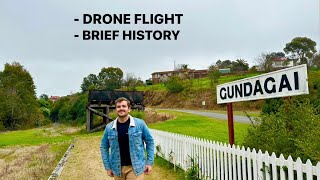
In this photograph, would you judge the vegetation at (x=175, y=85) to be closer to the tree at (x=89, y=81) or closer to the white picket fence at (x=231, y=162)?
the tree at (x=89, y=81)

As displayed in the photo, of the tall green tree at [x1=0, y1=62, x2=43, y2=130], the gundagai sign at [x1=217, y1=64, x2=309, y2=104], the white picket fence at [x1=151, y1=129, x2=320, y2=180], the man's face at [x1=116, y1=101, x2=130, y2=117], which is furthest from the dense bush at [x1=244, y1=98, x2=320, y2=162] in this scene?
the tall green tree at [x1=0, y1=62, x2=43, y2=130]

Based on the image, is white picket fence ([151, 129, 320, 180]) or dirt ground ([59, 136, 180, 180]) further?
dirt ground ([59, 136, 180, 180])

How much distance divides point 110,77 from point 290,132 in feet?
319

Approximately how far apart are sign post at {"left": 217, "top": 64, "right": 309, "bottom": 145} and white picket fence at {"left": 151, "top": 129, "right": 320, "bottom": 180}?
78cm

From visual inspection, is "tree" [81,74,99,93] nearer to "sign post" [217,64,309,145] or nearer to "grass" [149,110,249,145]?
"grass" [149,110,249,145]

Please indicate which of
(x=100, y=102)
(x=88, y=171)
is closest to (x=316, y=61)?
(x=100, y=102)

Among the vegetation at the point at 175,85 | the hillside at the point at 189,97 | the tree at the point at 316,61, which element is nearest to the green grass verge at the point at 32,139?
the hillside at the point at 189,97

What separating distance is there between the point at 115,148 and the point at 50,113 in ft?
328

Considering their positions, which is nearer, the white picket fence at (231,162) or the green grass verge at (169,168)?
the white picket fence at (231,162)

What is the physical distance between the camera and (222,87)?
25.8 ft

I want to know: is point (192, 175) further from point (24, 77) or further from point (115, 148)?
point (24, 77)

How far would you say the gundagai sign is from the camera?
5.20 m

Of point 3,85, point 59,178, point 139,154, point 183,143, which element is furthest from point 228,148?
point 3,85

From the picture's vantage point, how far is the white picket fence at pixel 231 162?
462 cm
